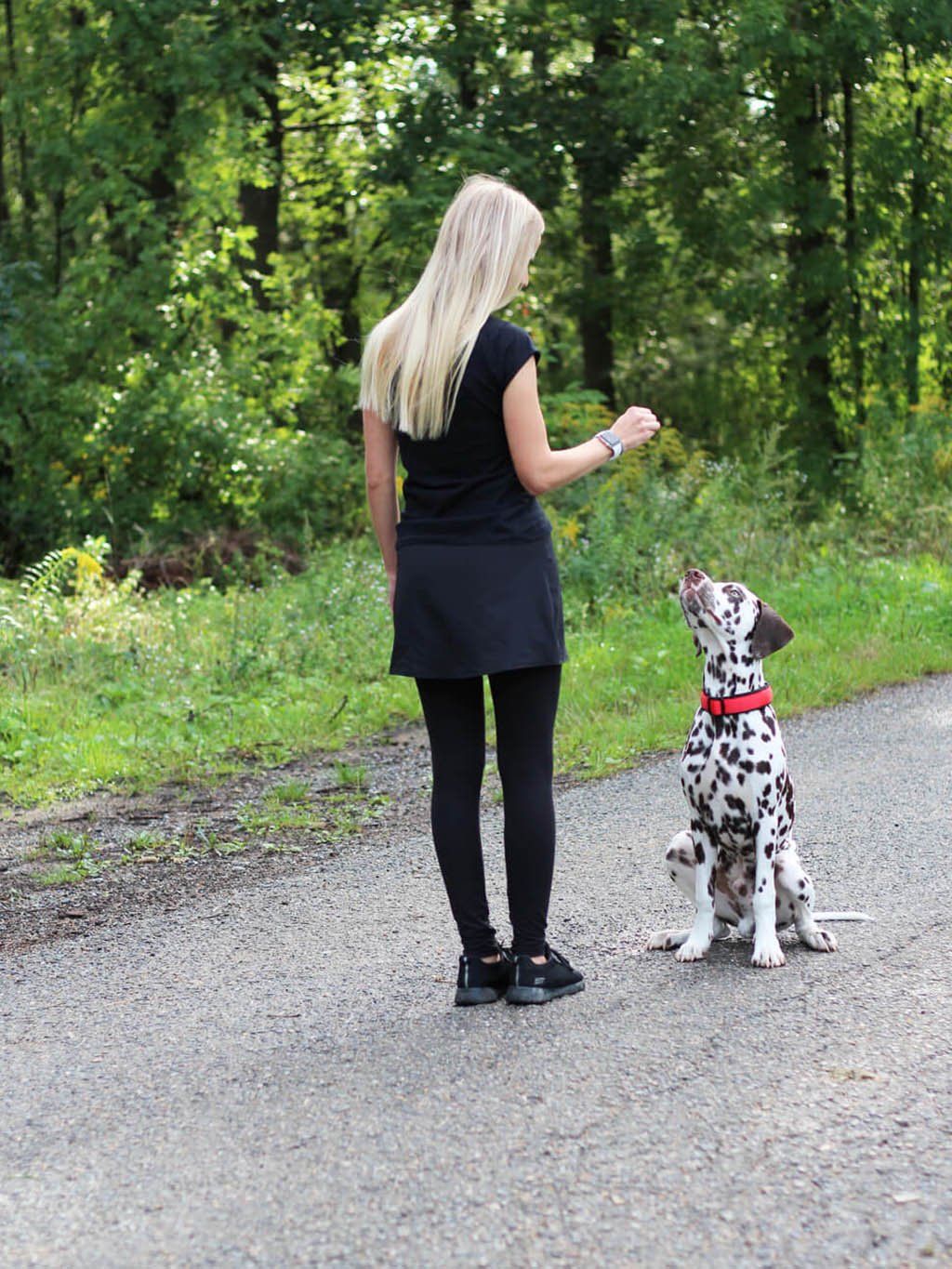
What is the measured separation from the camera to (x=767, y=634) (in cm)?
453

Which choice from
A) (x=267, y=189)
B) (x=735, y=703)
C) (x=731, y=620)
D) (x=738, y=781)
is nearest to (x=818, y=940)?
(x=738, y=781)

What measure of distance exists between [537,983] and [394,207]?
14.6m

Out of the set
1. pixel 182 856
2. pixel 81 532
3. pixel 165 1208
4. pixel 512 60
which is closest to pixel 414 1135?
pixel 165 1208

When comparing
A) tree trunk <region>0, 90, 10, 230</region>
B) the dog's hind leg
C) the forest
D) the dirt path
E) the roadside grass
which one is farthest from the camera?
tree trunk <region>0, 90, 10, 230</region>

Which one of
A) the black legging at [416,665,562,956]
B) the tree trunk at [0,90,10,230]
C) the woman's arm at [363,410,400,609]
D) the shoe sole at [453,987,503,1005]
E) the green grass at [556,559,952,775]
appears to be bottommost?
the shoe sole at [453,987,503,1005]

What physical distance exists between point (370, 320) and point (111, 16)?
21.8 feet

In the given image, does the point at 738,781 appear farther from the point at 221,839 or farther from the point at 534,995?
the point at 221,839

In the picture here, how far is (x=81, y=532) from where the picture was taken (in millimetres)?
17328

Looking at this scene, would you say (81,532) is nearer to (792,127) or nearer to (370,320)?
(370,320)

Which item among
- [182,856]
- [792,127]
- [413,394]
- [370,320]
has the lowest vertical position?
[182,856]

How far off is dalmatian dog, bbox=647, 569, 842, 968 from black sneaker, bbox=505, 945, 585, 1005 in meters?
0.42

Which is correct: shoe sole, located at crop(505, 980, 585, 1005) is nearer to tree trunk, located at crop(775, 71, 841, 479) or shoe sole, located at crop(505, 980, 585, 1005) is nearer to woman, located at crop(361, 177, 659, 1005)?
woman, located at crop(361, 177, 659, 1005)

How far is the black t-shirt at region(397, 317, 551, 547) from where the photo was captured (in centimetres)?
415

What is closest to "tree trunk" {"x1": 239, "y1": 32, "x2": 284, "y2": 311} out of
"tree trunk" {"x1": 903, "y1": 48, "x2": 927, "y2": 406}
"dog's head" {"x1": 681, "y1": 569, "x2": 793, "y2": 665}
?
"tree trunk" {"x1": 903, "y1": 48, "x2": 927, "y2": 406}
